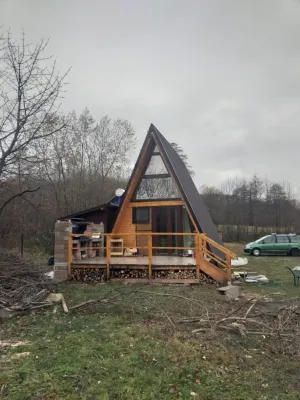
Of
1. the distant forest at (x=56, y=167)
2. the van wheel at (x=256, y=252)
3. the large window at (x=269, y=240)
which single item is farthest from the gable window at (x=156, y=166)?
the large window at (x=269, y=240)

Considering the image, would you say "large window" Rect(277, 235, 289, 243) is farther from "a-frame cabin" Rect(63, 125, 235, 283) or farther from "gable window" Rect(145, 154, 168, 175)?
"gable window" Rect(145, 154, 168, 175)

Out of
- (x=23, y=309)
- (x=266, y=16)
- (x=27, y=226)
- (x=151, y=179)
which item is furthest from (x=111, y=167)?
(x=23, y=309)

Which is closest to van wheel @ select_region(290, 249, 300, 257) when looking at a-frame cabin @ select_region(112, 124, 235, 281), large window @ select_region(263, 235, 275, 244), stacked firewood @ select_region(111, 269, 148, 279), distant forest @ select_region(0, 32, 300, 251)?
large window @ select_region(263, 235, 275, 244)

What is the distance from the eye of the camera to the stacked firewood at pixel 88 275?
10.2m

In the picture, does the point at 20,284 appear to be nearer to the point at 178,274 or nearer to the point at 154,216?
the point at 178,274

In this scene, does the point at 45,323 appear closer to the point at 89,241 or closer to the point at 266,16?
the point at 89,241

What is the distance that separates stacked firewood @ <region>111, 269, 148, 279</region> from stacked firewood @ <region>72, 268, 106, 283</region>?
0.38m

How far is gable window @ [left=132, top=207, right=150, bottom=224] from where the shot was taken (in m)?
13.4

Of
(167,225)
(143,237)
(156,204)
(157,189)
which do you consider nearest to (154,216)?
(156,204)

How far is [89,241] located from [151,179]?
355 centimetres

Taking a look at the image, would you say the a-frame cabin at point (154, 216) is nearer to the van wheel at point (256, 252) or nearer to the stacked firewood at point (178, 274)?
the stacked firewood at point (178, 274)

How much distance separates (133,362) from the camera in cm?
386

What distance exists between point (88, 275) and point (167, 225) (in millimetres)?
4045

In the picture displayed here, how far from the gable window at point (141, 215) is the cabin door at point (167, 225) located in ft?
0.89
